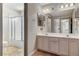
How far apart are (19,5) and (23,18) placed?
215mm

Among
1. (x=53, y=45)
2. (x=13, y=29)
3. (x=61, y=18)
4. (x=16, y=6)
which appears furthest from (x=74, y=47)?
(x=16, y=6)

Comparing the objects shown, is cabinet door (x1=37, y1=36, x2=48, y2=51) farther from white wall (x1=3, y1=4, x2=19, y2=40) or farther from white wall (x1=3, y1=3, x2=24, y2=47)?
white wall (x1=3, y1=4, x2=19, y2=40)

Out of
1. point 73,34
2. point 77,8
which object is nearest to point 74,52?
point 73,34

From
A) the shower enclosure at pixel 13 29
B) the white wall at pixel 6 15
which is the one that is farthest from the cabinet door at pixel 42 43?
the white wall at pixel 6 15

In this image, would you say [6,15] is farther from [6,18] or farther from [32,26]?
[32,26]

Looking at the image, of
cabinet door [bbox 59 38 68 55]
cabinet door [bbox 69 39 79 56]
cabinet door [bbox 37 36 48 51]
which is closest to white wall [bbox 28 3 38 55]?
cabinet door [bbox 37 36 48 51]

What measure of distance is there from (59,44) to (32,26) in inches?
20.0

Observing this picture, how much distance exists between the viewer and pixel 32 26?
6.39 feet

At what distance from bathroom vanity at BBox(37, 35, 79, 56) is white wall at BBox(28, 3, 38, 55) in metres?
0.09

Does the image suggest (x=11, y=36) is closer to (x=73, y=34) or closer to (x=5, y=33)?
(x=5, y=33)

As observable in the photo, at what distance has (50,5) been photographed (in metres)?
1.94

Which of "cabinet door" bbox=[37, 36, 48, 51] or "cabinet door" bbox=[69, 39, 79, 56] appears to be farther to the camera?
"cabinet door" bbox=[37, 36, 48, 51]

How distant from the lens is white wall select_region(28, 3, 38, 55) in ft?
6.36

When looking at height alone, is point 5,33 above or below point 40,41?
above
